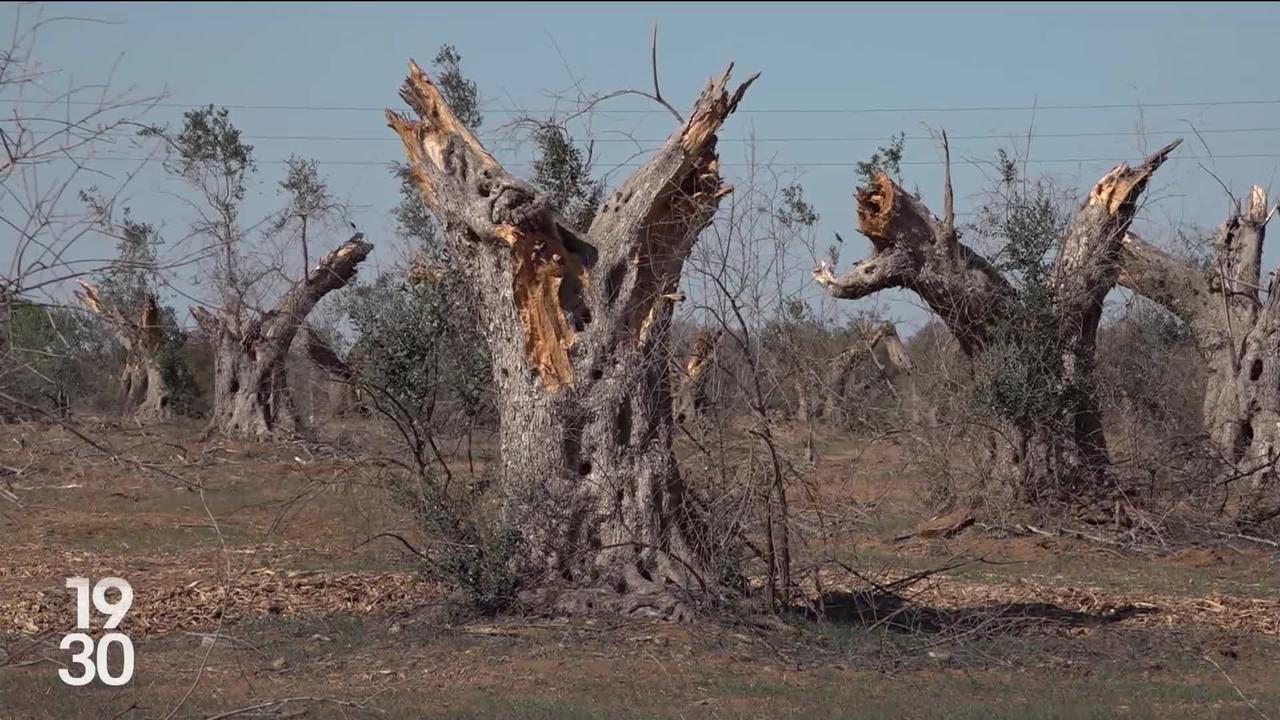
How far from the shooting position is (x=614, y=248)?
455 inches

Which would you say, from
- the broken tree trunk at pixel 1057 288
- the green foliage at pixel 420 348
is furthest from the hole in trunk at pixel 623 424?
the green foliage at pixel 420 348

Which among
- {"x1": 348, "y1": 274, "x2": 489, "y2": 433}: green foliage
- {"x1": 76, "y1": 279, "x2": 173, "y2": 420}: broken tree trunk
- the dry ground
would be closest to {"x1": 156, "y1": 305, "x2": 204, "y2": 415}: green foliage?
{"x1": 76, "y1": 279, "x2": 173, "y2": 420}: broken tree trunk

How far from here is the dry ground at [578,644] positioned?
8805 millimetres

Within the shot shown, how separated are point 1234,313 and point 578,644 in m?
12.9

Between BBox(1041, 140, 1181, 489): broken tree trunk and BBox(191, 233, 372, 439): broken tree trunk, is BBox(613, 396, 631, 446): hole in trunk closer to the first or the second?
BBox(1041, 140, 1181, 489): broken tree trunk

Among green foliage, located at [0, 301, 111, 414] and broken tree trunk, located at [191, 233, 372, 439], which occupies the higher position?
broken tree trunk, located at [191, 233, 372, 439]

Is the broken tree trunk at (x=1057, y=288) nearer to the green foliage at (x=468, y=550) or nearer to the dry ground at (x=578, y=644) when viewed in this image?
the dry ground at (x=578, y=644)

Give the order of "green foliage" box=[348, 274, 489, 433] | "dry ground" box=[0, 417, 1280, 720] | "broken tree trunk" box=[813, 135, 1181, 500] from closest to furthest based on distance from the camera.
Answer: "dry ground" box=[0, 417, 1280, 720]
"broken tree trunk" box=[813, 135, 1181, 500]
"green foliage" box=[348, 274, 489, 433]

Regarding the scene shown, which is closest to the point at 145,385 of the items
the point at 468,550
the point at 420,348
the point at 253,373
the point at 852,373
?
the point at 253,373

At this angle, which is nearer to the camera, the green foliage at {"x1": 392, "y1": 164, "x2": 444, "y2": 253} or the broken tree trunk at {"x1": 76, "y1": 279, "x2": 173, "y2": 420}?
the green foliage at {"x1": 392, "y1": 164, "x2": 444, "y2": 253}

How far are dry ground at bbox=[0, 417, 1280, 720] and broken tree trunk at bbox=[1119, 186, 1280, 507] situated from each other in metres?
4.40

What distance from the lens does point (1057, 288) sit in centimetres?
1761

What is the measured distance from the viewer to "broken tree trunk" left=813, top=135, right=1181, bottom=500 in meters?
17.1

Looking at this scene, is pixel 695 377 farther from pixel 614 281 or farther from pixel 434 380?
pixel 434 380
